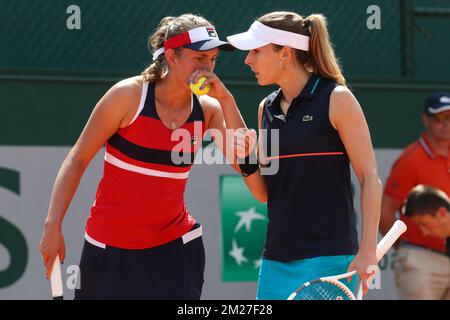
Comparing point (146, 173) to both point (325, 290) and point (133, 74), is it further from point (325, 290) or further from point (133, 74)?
point (133, 74)

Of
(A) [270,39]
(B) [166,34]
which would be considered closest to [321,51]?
(A) [270,39]

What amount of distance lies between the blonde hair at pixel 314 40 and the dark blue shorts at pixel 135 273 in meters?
0.97

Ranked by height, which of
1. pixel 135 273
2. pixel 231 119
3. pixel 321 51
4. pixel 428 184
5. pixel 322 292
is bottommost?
pixel 428 184

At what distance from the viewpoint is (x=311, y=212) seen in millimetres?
3846

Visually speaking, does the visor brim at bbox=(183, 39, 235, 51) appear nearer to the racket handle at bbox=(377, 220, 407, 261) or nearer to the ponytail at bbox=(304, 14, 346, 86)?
the ponytail at bbox=(304, 14, 346, 86)

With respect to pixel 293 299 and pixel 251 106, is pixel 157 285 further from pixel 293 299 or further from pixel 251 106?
pixel 251 106

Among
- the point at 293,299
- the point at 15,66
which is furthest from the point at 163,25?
the point at 15,66

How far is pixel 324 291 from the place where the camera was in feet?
11.7

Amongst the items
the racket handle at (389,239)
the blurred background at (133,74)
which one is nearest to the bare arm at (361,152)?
the racket handle at (389,239)

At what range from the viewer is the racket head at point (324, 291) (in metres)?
3.54

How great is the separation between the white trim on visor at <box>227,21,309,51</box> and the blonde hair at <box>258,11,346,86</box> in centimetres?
2

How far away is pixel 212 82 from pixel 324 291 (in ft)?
3.41

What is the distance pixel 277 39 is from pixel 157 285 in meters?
1.18

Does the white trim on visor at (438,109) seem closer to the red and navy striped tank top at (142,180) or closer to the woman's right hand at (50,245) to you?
the red and navy striped tank top at (142,180)
